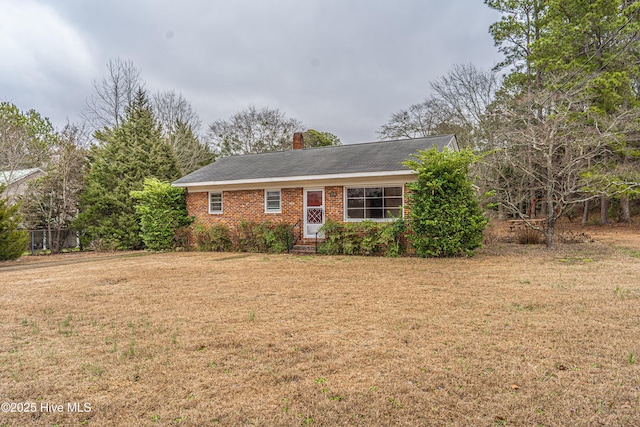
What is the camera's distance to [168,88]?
2962cm

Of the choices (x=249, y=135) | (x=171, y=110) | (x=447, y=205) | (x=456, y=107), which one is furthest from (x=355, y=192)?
(x=171, y=110)

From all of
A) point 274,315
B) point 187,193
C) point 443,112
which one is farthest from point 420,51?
point 274,315

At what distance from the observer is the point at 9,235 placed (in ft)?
38.1

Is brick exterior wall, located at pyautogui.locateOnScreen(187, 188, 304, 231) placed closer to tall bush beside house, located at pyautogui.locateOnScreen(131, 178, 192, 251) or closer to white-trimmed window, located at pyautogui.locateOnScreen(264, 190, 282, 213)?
white-trimmed window, located at pyautogui.locateOnScreen(264, 190, 282, 213)

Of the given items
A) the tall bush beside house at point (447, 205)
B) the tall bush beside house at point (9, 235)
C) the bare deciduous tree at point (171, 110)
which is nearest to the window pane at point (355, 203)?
the tall bush beside house at point (447, 205)

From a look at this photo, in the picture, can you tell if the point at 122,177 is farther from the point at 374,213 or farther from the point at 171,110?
the point at 171,110

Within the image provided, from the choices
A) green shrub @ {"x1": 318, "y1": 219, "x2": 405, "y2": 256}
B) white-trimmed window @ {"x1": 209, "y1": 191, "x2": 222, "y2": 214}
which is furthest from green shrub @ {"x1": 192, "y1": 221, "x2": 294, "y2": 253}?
green shrub @ {"x1": 318, "y1": 219, "x2": 405, "y2": 256}

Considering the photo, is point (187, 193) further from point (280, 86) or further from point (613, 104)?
point (613, 104)

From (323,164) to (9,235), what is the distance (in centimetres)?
1047

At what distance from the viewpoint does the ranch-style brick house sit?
1251 cm

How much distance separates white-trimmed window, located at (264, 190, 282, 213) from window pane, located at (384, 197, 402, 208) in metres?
4.06

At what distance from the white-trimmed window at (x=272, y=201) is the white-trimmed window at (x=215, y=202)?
2129 mm

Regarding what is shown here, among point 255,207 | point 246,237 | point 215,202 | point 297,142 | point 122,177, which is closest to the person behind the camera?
point 246,237

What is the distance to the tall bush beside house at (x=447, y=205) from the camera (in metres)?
10.3
